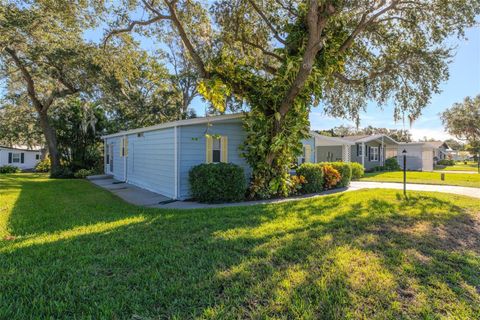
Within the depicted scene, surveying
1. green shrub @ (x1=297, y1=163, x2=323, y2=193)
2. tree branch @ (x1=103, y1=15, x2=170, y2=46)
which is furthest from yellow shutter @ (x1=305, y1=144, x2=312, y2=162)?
tree branch @ (x1=103, y1=15, x2=170, y2=46)

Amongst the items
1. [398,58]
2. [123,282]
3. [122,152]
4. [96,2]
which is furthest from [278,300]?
[122,152]

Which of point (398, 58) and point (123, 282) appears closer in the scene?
point (123, 282)

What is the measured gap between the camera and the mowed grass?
2.60 metres

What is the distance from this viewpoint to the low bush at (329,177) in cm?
1167

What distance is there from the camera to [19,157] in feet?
96.3

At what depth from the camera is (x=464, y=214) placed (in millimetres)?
6594

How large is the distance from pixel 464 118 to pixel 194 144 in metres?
37.5

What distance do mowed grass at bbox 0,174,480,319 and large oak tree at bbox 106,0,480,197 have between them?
11.5ft

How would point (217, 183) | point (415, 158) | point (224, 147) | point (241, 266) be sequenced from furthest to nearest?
point (415, 158) → point (224, 147) → point (217, 183) → point (241, 266)

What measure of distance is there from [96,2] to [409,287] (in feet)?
39.0

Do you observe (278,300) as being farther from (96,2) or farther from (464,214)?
(96,2)

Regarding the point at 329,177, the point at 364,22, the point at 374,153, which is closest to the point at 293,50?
the point at 364,22

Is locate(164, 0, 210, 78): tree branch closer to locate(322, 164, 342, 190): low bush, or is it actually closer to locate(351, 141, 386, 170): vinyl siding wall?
locate(322, 164, 342, 190): low bush

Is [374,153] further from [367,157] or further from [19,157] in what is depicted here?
[19,157]
